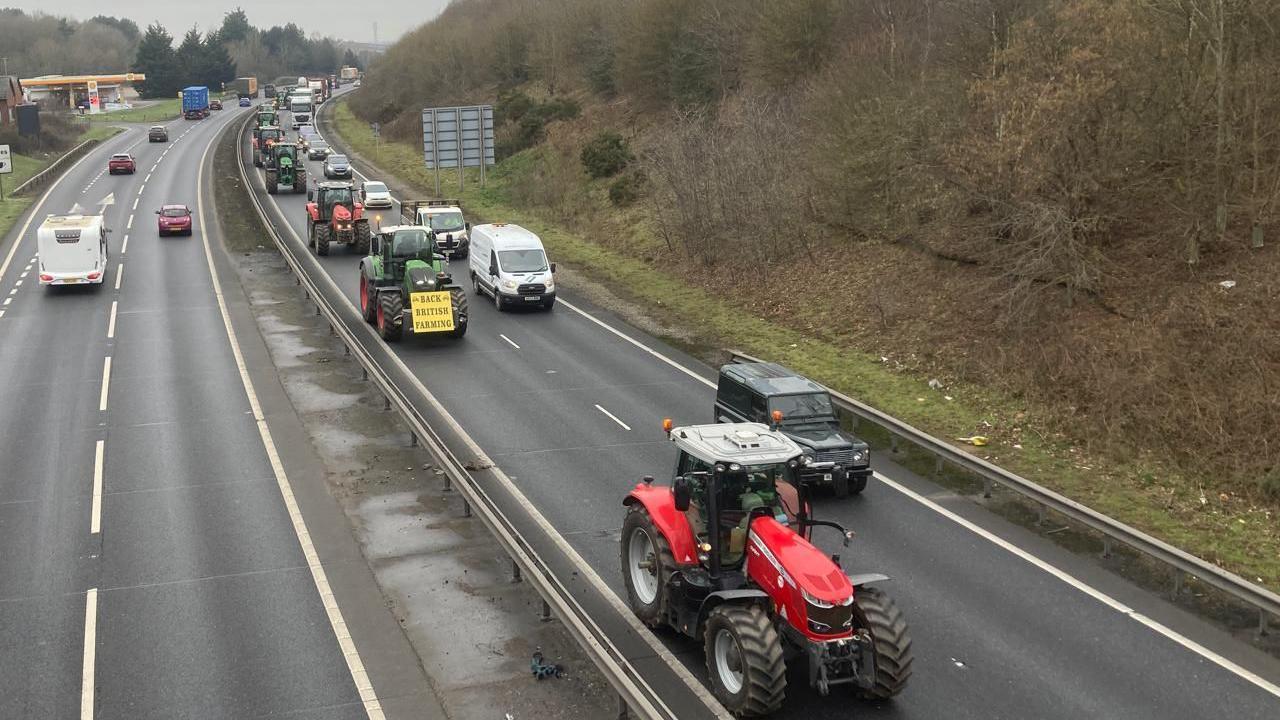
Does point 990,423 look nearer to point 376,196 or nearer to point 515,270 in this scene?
point 515,270

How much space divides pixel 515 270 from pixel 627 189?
18.8 metres

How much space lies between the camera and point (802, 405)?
21.3 meters

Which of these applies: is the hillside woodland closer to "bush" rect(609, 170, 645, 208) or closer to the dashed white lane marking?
"bush" rect(609, 170, 645, 208)

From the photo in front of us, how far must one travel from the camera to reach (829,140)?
37531 mm

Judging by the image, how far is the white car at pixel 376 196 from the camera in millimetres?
57844

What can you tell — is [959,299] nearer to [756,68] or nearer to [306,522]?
[306,522]

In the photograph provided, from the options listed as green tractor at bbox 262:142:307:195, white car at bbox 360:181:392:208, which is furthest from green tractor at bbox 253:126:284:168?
white car at bbox 360:181:392:208

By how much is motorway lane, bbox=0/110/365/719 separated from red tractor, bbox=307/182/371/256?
35.0 feet

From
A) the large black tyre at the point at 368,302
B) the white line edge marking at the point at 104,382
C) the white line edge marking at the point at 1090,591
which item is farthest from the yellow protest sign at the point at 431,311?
the white line edge marking at the point at 1090,591

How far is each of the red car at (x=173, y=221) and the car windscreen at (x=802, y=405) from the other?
36308 millimetres

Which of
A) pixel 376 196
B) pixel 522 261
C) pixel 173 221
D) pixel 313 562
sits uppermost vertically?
pixel 522 261

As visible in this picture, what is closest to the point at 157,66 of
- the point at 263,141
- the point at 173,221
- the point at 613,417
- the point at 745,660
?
the point at 263,141

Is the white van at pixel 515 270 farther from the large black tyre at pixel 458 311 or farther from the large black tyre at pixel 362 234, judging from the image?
the large black tyre at pixel 362 234

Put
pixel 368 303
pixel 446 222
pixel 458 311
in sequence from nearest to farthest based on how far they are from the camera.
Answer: pixel 458 311 < pixel 368 303 < pixel 446 222
